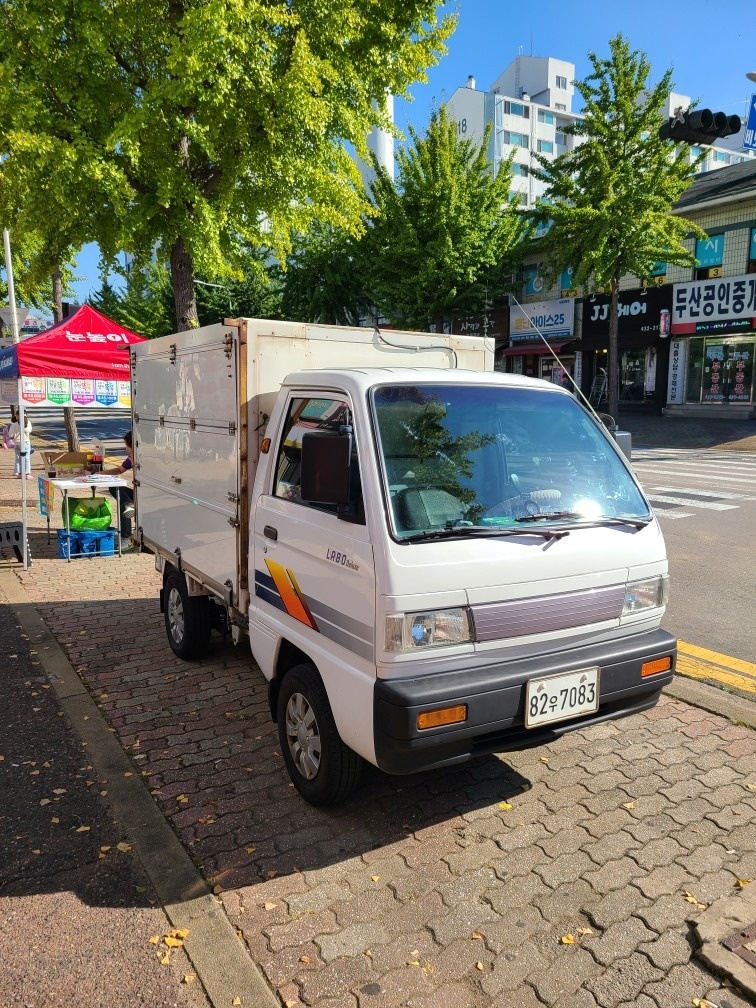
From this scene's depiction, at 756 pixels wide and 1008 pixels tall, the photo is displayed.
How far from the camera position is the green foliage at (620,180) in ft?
67.8

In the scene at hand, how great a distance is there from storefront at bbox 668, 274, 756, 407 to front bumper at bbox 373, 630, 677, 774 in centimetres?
2510

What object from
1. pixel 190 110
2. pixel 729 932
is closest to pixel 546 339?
pixel 190 110

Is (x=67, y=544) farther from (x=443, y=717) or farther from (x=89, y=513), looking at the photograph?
(x=443, y=717)

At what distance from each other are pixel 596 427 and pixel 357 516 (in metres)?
1.63

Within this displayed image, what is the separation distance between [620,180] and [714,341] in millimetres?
8004

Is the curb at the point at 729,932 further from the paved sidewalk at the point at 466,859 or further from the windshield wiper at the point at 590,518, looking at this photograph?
the windshield wiper at the point at 590,518

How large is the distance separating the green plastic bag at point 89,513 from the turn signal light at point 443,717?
286 inches

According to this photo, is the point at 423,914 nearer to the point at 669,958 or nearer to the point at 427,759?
the point at 427,759

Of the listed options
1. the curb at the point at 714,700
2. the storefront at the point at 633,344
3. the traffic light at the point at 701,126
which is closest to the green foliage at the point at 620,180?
the storefront at the point at 633,344

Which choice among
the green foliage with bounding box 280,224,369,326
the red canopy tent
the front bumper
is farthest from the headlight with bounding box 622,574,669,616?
the green foliage with bounding box 280,224,369,326

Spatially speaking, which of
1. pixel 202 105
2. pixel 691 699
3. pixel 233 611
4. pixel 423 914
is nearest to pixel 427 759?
pixel 423 914

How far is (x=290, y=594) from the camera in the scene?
3.57 meters

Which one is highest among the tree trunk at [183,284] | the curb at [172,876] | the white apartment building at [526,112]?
the white apartment building at [526,112]

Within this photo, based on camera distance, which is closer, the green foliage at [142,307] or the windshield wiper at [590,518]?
the windshield wiper at [590,518]
